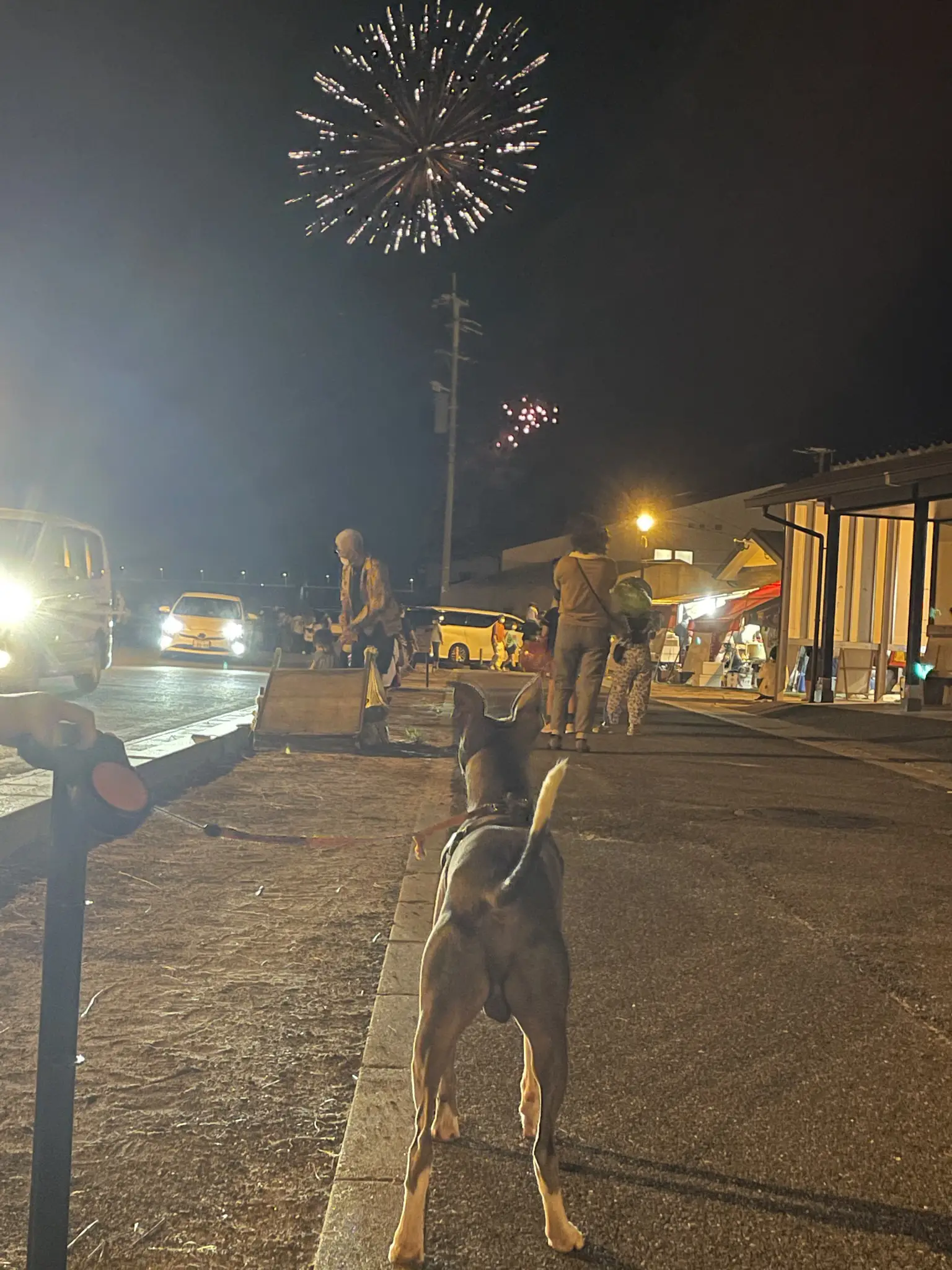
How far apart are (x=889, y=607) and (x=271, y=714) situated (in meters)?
13.1

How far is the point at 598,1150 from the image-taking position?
2.79 metres

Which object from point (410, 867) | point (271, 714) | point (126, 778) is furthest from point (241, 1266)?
point (271, 714)

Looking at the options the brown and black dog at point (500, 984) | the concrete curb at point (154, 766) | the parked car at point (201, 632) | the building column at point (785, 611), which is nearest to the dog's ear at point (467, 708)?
the brown and black dog at point (500, 984)

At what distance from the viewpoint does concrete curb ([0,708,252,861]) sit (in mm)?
5656

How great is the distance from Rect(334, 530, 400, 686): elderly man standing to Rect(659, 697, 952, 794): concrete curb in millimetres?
4663

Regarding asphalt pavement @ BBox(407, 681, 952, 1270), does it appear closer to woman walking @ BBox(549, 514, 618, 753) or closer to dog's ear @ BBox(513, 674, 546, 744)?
dog's ear @ BBox(513, 674, 546, 744)

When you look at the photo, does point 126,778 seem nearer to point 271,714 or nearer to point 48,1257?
point 48,1257

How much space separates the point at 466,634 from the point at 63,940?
2810 centimetres

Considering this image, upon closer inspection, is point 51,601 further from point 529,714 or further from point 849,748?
point 529,714

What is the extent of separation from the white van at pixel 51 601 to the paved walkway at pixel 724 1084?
26.4 ft

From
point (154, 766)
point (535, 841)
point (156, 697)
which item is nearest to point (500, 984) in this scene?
point (535, 841)

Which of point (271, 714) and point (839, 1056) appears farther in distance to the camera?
point (271, 714)

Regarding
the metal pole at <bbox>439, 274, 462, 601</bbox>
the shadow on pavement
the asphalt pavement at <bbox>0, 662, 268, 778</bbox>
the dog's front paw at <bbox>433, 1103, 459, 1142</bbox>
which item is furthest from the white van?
the metal pole at <bbox>439, 274, 462, 601</bbox>

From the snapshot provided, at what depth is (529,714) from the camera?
135 inches
